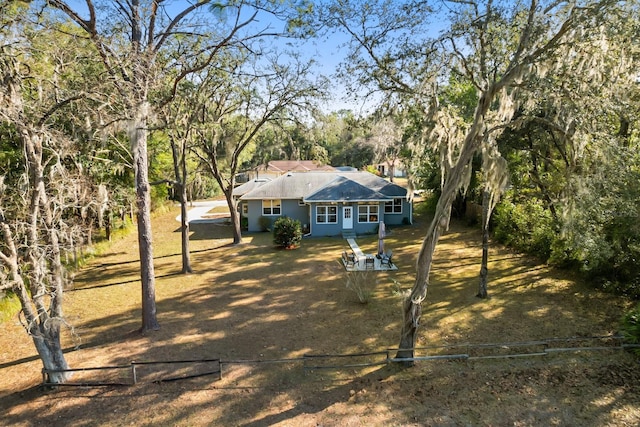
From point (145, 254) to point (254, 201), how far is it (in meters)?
13.4

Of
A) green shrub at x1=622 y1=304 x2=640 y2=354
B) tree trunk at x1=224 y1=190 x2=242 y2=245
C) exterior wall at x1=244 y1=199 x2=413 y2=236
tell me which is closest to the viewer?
green shrub at x1=622 y1=304 x2=640 y2=354

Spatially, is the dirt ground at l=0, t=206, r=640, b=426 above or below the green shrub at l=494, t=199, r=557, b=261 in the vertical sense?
below

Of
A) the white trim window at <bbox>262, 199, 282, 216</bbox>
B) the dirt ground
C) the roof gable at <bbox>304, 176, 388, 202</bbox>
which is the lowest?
the dirt ground

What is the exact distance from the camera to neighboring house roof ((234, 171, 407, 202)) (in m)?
22.3

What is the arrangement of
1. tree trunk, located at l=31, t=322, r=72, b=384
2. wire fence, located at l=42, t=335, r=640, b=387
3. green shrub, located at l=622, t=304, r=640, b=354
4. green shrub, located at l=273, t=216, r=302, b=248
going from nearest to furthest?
A: 1. tree trunk, located at l=31, t=322, r=72, b=384
2. wire fence, located at l=42, t=335, r=640, b=387
3. green shrub, located at l=622, t=304, r=640, b=354
4. green shrub, located at l=273, t=216, r=302, b=248

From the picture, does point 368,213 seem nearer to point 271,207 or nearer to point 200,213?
point 271,207

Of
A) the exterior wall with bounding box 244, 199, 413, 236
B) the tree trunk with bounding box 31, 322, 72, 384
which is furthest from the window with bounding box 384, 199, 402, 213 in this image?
the tree trunk with bounding box 31, 322, 72, 384

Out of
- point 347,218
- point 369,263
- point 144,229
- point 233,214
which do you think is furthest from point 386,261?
point 144,229

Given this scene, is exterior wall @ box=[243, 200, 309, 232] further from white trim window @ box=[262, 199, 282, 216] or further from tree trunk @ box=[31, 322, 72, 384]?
tree trunk @ box=[31, 322, 72, 384]

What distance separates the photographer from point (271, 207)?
2370 centimetres

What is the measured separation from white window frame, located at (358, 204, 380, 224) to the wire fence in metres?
13.9

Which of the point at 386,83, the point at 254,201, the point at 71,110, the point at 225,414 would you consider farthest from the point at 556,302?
the point at 254,201

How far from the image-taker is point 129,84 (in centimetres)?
859

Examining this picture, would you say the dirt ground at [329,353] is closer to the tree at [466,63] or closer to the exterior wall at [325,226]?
the tree at [466,63]
